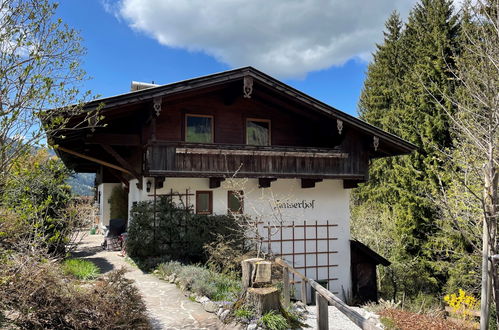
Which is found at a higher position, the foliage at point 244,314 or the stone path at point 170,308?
the foliage at point 244,314

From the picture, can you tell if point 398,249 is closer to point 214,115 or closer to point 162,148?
point 214,115

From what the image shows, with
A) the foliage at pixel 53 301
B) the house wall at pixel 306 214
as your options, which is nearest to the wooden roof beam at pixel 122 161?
the house wall at pixel 306 214

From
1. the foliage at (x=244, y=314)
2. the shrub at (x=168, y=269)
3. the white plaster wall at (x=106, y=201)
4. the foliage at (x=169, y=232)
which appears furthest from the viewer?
the white plaster wall at (x=106, y=201)

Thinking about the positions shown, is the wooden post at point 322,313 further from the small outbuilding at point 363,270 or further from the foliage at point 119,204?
the foliage at point 119,204

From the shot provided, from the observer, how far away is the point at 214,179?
40.2 ft

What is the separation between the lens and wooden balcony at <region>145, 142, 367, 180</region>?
1109 centimetres

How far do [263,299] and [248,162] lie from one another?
246 inches

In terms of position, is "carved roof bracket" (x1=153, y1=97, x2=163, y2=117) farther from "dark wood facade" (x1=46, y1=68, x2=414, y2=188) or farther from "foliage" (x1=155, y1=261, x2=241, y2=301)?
"foliage" (x1=155, y1=261, x2=241, y2=301)

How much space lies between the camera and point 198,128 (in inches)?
506

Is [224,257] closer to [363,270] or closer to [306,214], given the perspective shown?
[306,214]

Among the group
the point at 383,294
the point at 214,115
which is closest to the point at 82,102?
the point at 214,115

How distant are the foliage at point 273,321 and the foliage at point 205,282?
3.96ft

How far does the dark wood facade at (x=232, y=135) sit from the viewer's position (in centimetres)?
1116

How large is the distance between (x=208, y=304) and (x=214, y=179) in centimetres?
543
